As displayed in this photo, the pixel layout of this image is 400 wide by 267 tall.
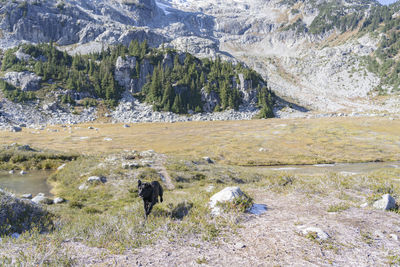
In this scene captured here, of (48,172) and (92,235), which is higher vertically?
(92,235)

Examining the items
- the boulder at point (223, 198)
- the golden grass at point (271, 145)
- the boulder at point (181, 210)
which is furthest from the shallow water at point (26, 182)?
the boulder at point (223, 198)

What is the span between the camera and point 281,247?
6906 mm

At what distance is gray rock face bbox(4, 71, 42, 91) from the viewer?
101938 millimetres

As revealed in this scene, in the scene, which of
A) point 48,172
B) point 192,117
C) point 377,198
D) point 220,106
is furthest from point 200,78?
point 377,198

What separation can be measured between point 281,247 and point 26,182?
26157 millimetres

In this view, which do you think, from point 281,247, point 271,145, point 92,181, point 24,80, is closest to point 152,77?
point 24,80

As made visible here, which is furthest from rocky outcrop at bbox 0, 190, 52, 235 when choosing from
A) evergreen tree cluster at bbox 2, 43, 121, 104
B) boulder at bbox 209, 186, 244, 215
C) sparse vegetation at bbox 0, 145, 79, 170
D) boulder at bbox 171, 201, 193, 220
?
evergreen tree cluster at bbox 2, 43, 121, 104

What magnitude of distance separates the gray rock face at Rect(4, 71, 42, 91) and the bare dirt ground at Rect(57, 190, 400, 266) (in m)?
123

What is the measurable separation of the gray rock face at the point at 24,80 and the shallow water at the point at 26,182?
98.0m

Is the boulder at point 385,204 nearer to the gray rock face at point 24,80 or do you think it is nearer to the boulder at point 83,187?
the boulder at point 83,187

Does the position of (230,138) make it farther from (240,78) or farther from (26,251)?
(240,78)

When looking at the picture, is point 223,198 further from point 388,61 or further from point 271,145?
point 388,61

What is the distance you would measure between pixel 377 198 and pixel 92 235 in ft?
42.0

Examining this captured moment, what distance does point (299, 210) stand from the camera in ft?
32.5
